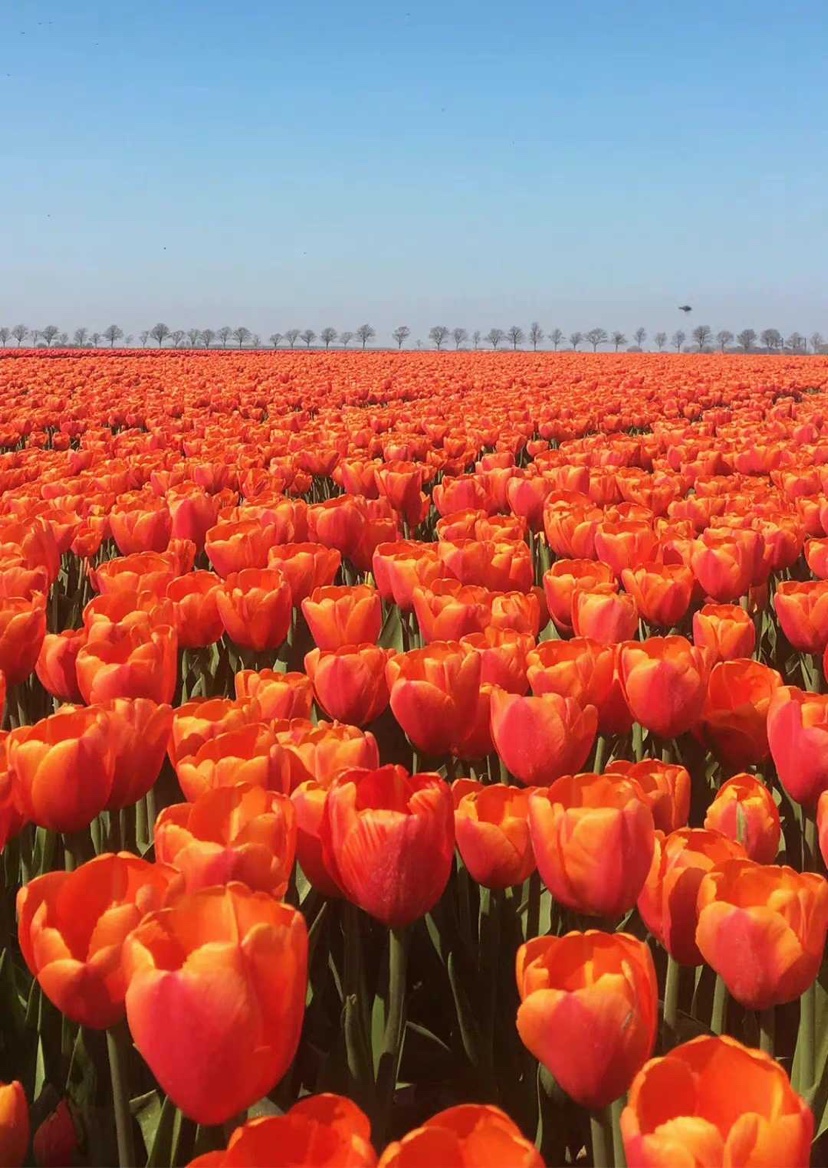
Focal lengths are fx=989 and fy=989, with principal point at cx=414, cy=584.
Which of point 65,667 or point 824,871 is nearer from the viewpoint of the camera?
point 824,871

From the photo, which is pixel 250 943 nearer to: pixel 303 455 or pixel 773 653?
pixel 773 653

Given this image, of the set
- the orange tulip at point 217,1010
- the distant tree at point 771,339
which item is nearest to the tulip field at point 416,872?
the orange tulip at point 217,1010

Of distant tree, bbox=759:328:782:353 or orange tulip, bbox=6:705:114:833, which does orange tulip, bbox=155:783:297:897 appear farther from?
distant tree, bbox=759:328:782:353

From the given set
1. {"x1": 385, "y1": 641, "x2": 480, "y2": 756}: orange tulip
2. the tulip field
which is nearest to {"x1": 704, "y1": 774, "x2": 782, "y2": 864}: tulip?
the tulip field

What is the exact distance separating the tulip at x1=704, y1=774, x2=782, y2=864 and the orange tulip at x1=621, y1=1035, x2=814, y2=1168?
627 millimetres

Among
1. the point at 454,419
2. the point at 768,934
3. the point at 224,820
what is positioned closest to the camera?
the point at 768,934

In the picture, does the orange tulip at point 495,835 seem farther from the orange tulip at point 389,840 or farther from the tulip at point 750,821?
the tulip at point 750,821

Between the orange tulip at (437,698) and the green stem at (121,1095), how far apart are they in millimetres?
761

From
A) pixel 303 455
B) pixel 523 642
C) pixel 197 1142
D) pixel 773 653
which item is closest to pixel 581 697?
pixel 523 642

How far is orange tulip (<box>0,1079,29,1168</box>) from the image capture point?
3.51 ft

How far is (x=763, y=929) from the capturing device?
117cm

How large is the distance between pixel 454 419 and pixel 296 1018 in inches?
357

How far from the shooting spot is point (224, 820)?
132cm

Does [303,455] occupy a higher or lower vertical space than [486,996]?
higher
